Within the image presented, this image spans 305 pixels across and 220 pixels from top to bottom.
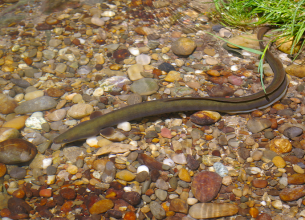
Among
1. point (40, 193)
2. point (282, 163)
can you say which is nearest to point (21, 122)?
point (40, 193)

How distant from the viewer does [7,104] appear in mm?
2926

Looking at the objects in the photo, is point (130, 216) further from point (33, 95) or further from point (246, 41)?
point (246, 41)

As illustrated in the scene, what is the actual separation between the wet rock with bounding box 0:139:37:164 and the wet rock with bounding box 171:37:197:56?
2.31 m

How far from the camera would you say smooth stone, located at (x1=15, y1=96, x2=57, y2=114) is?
2.89 m

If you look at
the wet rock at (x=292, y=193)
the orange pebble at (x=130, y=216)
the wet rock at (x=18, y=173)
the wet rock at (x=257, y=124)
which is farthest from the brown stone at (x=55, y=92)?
the wet rock at (x=292, y=193)

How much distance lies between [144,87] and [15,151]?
5.36 ft

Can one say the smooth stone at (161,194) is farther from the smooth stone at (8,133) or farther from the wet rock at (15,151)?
the smooth stone at (8,133)

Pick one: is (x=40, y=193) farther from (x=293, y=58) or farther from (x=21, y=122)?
(x=293, y=58)

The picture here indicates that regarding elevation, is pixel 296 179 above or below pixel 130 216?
above

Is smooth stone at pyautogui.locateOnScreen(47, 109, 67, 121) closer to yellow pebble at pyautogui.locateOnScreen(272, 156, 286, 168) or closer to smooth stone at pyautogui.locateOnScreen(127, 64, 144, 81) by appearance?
smooth stone at pyautogui.locateOnScreen(127, 64, 144, 81)

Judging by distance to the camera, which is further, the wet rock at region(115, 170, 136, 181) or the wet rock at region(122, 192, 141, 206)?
the wet rock at region(115, 170, 136, 181)

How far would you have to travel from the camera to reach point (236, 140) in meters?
2.55

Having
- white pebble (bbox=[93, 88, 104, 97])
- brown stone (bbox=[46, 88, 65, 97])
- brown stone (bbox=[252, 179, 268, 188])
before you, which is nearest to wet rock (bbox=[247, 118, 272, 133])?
brown stone (bbox=[252, 179, 268, 188])

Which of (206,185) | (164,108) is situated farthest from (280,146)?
(164,108)
